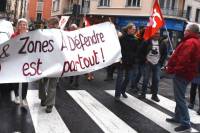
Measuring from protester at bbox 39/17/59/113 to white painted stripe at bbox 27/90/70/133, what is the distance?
0.45 feet

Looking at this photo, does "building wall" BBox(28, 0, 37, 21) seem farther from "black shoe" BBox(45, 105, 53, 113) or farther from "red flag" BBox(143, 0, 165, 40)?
"black shoe" BBox(45, 105, 53, 113)

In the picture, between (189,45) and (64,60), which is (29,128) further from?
(189,45)

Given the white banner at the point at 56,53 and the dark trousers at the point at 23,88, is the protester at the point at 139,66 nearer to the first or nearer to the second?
the white banner at the point at 56,53

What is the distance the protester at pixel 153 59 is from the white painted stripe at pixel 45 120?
2.85m

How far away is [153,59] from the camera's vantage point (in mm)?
10648

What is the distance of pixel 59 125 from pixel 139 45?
13.1 feet

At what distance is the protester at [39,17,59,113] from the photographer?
27.4 ft

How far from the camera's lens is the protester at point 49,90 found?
8352mm

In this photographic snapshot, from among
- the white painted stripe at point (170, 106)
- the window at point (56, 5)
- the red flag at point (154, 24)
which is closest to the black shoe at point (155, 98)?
the white painted stripe at point (170, 106)

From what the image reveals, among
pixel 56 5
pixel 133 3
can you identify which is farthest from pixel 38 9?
pixel 133 3

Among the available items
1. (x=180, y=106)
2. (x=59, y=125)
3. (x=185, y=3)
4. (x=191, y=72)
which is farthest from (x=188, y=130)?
(x=185, y=3)

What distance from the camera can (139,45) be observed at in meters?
10.8

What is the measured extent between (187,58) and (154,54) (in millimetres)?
3118

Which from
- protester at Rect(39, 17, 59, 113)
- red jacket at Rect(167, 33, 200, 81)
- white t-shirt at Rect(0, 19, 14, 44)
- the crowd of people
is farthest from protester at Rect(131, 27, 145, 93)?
white t-shirt at Rect(0, 19, 14, 44)
